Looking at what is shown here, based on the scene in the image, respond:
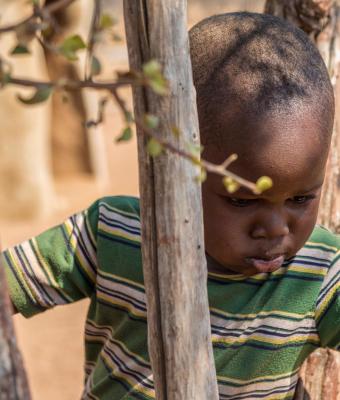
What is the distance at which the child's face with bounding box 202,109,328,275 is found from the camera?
1627mm

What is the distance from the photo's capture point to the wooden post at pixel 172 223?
1.23 metres

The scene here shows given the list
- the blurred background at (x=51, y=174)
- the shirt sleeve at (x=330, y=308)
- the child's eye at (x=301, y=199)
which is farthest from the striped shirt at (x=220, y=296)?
the blurred background at (x=51, y=174)

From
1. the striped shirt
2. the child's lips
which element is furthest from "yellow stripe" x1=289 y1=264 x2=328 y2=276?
the child's lips

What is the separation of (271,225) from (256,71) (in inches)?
11.6

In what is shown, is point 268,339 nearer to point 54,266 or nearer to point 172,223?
point 54,266

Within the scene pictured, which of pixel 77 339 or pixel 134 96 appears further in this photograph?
pixel 77 339

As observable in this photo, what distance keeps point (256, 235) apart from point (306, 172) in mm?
149

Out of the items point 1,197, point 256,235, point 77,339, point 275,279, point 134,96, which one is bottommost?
point 77,339

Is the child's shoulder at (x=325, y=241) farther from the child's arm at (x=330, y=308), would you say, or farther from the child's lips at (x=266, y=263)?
the child's lips at (x=266, y=263)

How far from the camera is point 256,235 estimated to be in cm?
164

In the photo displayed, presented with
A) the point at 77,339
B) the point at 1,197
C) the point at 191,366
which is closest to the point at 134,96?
the point at 191,366

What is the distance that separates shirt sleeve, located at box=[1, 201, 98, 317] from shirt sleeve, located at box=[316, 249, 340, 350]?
0.50 meters

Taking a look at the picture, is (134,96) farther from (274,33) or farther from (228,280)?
(228,280)

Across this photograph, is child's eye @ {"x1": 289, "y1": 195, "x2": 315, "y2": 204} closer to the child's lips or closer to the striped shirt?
the child's lips
